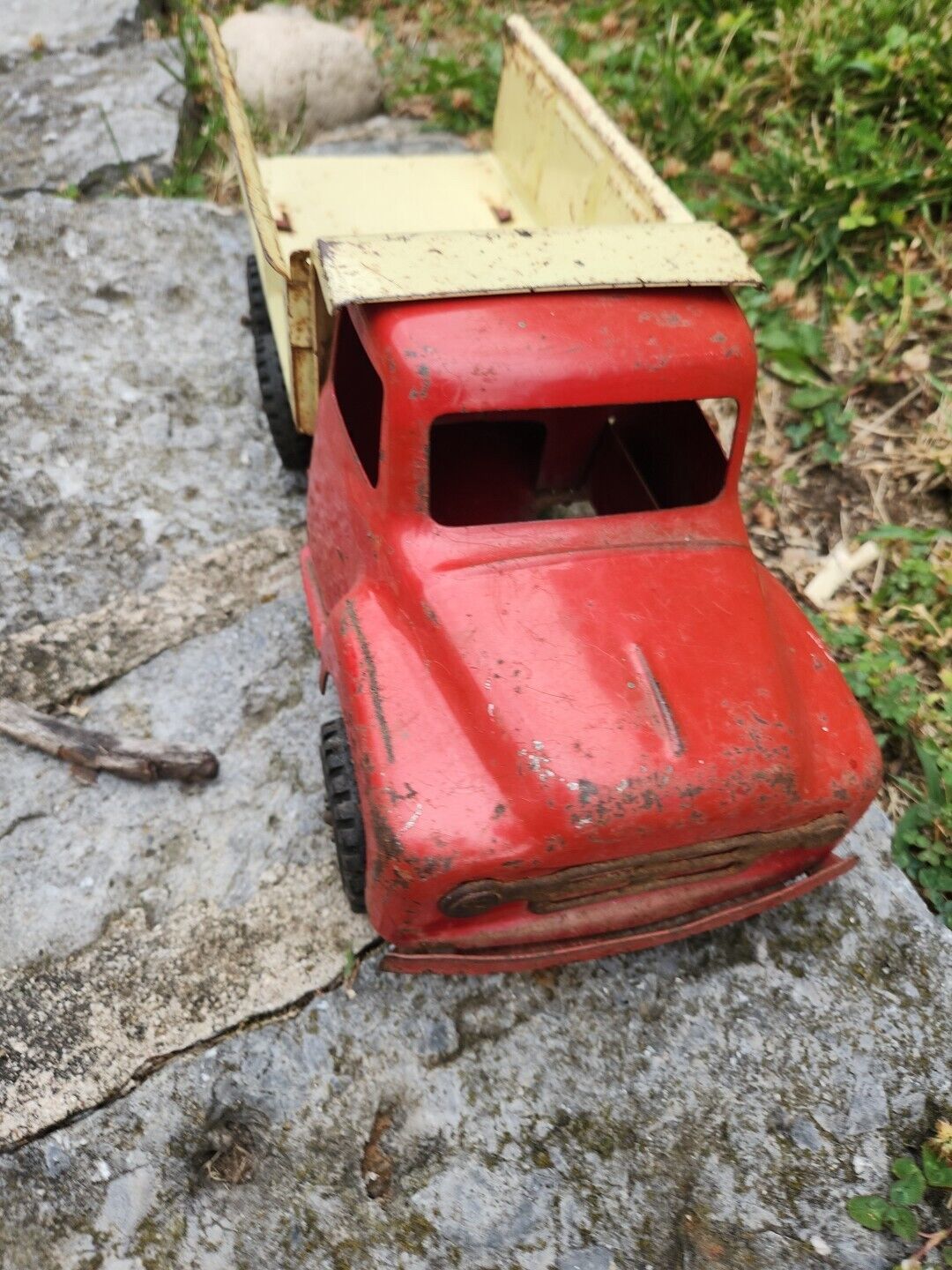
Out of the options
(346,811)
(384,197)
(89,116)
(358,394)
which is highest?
(89,116)

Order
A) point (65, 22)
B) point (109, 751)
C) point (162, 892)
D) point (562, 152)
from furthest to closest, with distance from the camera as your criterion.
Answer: point (65, 22)
point (562, 152)
point (109, 751)
point (162, 892)

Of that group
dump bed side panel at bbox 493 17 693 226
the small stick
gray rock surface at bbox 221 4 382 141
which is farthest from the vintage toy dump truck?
gray rock surface at bbox 221 4 382 141

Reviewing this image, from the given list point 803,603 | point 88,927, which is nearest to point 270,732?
point 88,927

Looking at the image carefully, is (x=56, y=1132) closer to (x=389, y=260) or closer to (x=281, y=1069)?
A: (x=281, y=1069)

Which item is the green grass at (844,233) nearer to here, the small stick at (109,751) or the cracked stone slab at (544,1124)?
the cracked stone slab at (544,1124)

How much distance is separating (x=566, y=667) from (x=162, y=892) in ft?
4.31

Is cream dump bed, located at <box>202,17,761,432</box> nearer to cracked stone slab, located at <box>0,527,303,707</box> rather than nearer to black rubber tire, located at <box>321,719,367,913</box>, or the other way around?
cracked stone slab, located at <box>0,527,303,707</box>

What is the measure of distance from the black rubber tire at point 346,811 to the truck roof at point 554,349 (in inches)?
33.1

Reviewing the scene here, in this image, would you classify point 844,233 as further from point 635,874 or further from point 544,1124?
point 544,1124

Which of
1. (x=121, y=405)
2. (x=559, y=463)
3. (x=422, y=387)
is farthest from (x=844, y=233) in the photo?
(x=121, y=405)

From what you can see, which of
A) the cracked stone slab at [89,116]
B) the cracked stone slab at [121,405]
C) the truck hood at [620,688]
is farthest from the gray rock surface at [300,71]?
the truck hood at [620,688]

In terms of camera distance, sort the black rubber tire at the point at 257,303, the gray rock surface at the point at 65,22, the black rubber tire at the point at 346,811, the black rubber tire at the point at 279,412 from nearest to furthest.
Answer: the black rubber tire at the point at 346,811 → the black rubber tire at the point at 279,412 → the black rubber tire at the point at 257,303 → the gray rock surface at the point at 65,22

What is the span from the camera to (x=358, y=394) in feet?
9.23

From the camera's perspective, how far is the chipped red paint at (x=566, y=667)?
1.97 metres
